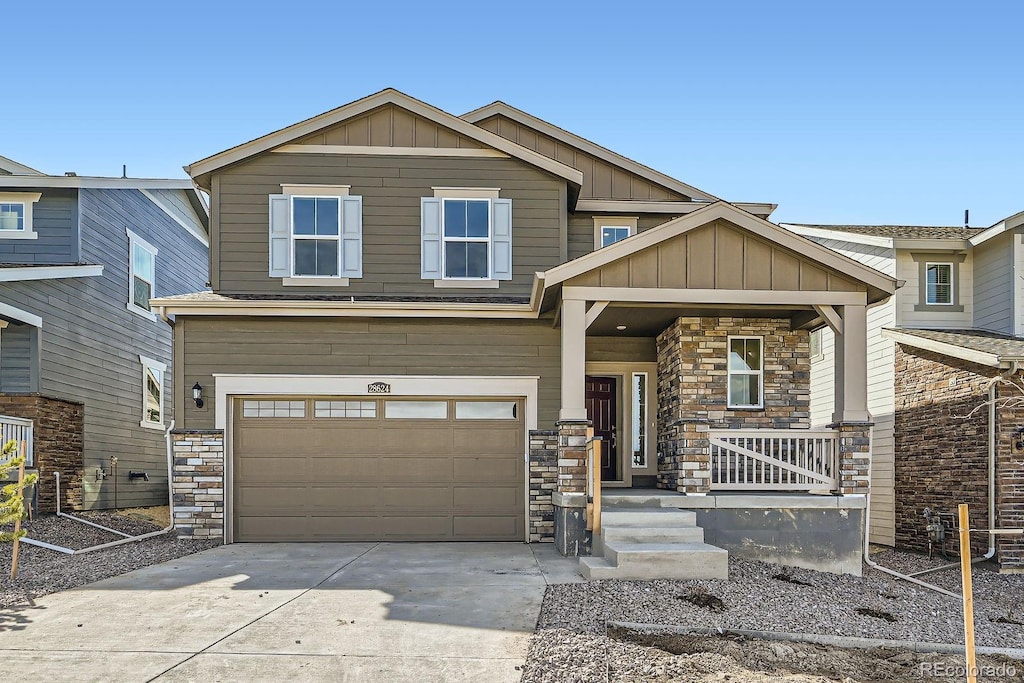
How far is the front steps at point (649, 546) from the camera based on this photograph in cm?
848

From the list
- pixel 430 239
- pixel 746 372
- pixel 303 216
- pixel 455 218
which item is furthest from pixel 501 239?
pixel 746 372

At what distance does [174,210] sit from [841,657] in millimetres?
16447

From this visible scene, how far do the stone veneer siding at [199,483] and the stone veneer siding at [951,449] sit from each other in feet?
35.0

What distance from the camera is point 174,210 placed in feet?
60.2

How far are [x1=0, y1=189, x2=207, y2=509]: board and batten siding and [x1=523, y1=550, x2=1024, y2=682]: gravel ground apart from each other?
9.84 m

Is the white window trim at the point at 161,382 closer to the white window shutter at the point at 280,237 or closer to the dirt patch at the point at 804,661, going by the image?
the white window shutter at the point at 280,237

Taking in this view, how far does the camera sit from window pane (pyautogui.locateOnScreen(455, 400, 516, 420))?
39.3ft

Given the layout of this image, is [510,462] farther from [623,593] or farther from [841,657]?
[841,657]

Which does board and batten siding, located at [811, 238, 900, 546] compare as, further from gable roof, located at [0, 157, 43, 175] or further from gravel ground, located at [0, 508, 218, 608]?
gable roof, located at [0, 157, 43, 175]

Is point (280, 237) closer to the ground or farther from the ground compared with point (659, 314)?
farther from the ground

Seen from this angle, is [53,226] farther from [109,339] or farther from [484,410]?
[484,410]

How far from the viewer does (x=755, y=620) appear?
6.89m

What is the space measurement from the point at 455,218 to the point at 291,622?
283 inches

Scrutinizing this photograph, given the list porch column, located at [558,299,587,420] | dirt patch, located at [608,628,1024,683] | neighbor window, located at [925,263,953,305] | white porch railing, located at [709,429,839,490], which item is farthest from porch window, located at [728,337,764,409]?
dirt patch, located at [608,628,1024,683]
